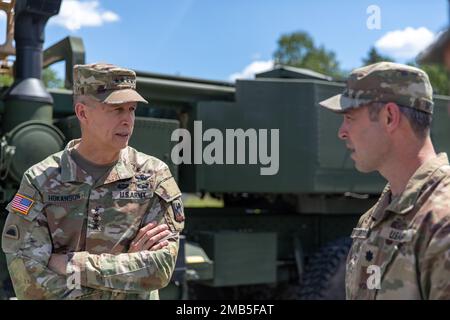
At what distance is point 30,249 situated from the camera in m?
2.22

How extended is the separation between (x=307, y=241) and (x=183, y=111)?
2.10 m

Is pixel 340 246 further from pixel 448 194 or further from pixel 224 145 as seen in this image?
pixel 448 194

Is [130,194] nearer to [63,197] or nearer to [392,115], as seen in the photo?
[63,197]

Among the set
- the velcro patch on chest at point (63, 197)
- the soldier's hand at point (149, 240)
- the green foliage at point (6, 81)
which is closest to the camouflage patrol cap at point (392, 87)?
the soldier's hand at point (149, 240)

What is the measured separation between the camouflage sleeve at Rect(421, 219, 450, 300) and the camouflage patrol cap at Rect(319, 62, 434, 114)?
1.10 ft

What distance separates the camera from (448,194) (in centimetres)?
154

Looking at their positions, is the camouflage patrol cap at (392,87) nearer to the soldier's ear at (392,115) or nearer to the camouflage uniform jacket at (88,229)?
the soldier's ear at (392,115)

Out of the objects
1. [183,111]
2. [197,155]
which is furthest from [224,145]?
[183,111]

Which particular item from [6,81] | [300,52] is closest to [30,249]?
[6,81]

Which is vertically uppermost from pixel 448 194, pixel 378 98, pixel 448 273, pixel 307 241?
pixel 378 98

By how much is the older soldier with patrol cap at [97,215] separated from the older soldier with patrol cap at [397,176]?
2.86ft

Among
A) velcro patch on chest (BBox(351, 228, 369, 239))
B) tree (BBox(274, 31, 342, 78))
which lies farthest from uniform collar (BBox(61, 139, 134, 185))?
tree (BBox(274, 31, 342, 78))

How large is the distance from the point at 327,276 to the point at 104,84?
4312 millimetres

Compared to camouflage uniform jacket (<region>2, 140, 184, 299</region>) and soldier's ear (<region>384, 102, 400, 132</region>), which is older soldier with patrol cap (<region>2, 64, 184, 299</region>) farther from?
soldier's ear (<region>384, 102, 400, 132</region>)
